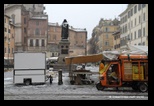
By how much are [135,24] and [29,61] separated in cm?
4563

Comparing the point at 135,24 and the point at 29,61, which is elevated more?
the point at 135,24

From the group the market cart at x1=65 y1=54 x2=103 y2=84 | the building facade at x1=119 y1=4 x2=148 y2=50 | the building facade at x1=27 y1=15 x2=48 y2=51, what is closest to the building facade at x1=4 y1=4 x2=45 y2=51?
the building facade at x1=27 y1=15 x2=48 y2=51

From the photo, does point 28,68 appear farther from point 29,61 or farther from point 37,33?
point 37,33

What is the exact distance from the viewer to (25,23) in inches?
3848

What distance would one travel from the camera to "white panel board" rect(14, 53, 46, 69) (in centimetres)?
2297

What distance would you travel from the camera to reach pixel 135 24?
6475cm

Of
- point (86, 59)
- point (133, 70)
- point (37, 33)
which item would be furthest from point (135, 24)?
point (133, 70)

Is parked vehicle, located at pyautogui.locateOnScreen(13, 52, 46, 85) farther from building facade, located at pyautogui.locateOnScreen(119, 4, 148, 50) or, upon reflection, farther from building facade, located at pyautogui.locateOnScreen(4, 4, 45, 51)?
building facade, located at pyautogui.locateOnScreen(4, 4, 45, 51)

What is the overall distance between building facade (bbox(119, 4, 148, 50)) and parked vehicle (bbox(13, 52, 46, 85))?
34.4 metres

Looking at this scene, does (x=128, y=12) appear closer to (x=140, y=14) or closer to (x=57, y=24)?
(x=140, y=14)

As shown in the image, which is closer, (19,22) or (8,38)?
(8,38)

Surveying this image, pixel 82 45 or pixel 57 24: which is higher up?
pixel 57 24
